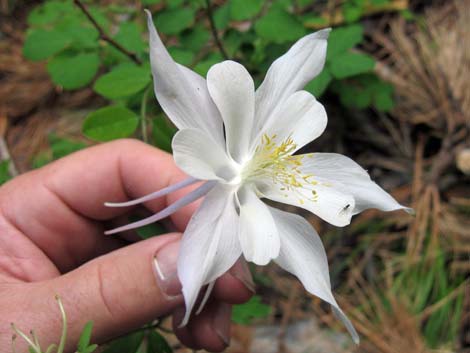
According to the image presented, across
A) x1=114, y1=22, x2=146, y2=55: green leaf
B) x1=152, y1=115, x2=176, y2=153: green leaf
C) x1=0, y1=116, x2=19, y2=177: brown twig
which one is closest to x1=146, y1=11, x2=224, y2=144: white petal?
x1=152, y1=115, x2=176, y2=153: green leaf

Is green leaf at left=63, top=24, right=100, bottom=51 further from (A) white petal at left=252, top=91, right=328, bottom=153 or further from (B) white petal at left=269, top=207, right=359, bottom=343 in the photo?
(B) white petal at left=269, top=207, right=359, bottom=343

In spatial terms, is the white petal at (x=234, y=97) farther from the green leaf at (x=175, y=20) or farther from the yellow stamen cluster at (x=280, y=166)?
the green leaf at (x=175, y=20)

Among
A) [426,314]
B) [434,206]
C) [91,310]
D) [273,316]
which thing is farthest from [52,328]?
[434,206]

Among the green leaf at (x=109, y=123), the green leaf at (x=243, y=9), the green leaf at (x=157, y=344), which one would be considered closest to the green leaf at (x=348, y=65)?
the green leaf at (x=243, y=9)

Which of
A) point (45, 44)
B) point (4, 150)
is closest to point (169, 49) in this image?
point (45, 44)

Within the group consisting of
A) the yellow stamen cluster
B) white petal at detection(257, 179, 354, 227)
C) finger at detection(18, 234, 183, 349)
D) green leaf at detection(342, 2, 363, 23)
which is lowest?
finger at detection(18, 234, 183, 349)

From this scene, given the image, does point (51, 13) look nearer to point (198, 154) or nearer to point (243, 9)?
point (243, 9)

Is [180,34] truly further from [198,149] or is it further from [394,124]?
[394,124]
